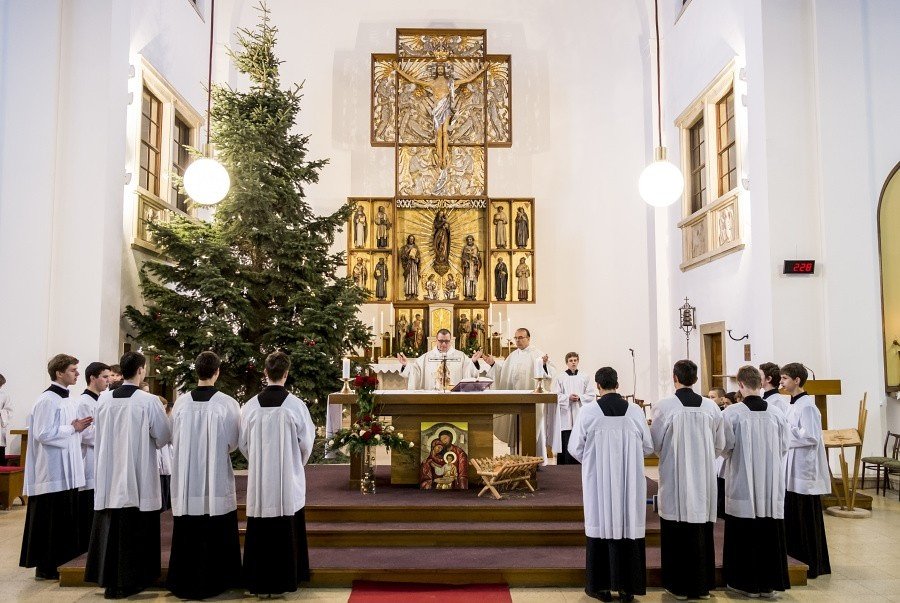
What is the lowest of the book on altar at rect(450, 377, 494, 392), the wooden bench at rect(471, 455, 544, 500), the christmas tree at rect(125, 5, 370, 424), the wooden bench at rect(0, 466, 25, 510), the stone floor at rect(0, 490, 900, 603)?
the stone floor at rect(0, 490, 900, 603)

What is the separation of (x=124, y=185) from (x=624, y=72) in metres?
10.3

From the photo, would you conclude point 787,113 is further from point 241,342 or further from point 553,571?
point 241,342

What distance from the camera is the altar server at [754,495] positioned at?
5.50 metres

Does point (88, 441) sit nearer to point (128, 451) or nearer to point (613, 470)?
point (128, 451)

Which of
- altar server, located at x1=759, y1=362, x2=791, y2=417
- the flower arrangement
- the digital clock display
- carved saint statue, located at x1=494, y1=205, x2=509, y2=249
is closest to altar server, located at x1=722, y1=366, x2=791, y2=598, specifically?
altar server, located at x1=759, y1=362, x2=791, y2=417

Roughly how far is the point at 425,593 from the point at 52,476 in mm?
3151

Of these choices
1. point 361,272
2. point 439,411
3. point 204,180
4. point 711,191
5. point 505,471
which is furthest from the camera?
point 361,272

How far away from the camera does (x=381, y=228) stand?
14.9 m

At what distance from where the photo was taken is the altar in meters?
7.50

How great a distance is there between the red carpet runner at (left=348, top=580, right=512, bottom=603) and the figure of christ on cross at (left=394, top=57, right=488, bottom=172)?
10860 millimetres

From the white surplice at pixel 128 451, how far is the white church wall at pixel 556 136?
957cm

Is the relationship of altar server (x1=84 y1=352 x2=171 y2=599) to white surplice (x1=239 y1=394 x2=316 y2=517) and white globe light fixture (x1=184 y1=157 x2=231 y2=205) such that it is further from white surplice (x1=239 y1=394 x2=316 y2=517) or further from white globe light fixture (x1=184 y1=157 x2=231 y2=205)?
white globe light fixture (x1=184 y1=157 x2=231 y2=205)

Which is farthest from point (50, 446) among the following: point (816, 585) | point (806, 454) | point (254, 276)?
point (806, 454)

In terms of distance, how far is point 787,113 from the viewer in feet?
33.2
